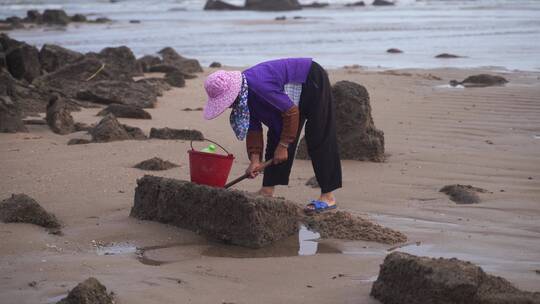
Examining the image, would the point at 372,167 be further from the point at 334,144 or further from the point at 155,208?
the point at 155,208

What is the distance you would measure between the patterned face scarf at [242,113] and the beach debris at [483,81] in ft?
23.4

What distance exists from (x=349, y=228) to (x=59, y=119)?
431cm

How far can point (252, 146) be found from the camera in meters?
5.45

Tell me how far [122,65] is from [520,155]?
7.90m

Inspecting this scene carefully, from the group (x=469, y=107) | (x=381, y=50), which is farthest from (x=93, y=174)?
(x=381, y=50)

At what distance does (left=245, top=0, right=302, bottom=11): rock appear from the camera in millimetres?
42188

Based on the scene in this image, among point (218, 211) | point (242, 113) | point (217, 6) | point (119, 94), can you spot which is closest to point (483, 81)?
→ point (119, 94)

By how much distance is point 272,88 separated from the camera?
5.16 m

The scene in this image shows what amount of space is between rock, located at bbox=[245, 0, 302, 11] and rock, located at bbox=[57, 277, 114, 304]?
38.9 m

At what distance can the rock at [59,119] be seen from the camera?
8422mm

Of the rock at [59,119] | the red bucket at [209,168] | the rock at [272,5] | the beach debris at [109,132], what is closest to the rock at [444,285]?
the red bucket at [209,168]

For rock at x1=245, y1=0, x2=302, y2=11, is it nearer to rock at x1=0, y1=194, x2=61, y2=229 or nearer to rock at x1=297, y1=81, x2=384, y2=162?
rock at x1=297, y1=81, x2=384, y2=162

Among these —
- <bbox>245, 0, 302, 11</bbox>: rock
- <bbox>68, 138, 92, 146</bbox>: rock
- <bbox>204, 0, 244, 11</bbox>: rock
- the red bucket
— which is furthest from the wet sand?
<bbox>245, 0, 302, 11</bbox>: rock

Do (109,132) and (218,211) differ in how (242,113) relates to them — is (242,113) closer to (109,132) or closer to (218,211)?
(218,211)
